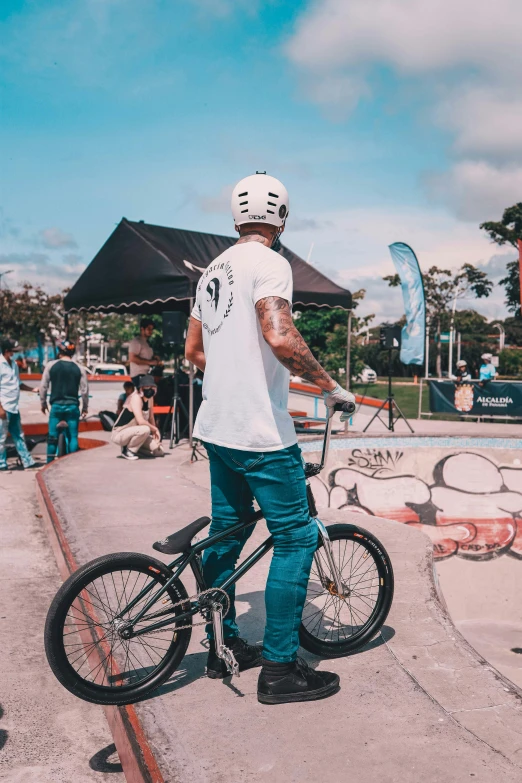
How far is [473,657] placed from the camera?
3133 mm

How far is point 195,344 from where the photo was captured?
316 cm

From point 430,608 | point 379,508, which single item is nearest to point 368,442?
point 379,508

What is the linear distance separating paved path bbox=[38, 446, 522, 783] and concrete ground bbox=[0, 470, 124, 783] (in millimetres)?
365

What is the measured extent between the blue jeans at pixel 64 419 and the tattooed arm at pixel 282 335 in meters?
7.44

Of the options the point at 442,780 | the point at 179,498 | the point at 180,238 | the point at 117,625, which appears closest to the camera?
the point at 442,780

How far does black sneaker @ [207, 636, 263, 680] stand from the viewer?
2879 millimetres

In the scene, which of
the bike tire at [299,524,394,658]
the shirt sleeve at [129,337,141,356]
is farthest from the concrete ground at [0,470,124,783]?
the shirt sleeve at [129,337,141,356]

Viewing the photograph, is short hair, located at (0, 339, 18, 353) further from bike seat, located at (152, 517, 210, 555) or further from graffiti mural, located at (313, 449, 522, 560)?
bike seat, located at (152, 517, 210, 555)

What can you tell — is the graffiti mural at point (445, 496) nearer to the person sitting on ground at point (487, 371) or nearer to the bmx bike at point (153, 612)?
the bmx bike at point (153, 612)

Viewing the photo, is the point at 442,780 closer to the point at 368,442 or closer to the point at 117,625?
the point at 117,625

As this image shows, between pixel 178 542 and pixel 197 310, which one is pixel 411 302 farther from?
pixel 178 542

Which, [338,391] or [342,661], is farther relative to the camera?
[342,661]

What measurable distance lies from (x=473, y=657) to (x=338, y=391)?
1400 mm

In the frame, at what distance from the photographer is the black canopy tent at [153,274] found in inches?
Answer: 412
